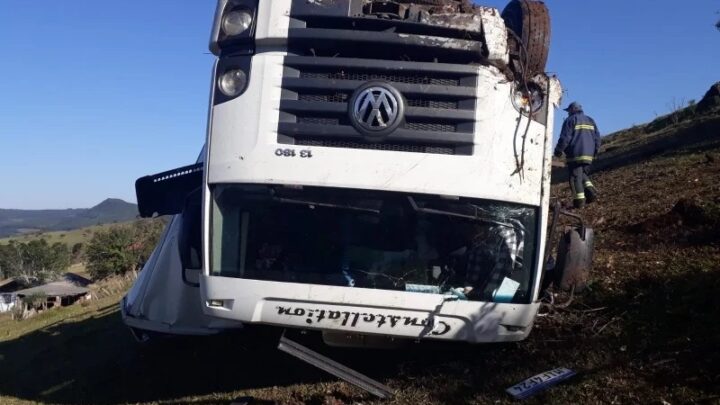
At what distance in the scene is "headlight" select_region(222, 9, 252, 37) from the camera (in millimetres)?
4891

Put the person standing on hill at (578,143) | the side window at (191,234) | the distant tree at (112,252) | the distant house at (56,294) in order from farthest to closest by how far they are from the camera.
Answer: the distant tree at (112,252) < the distant house at (56,294) < the person standing on hill at (578,143) < the side window at (191,234)

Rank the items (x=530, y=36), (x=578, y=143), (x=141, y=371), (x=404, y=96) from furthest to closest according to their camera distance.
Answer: (x=578, y=143) → (x=141, y=371) → (x=530, y=36) → (x=404, y=96)

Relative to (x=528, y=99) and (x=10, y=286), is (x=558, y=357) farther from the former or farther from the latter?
(x=10, y=286)

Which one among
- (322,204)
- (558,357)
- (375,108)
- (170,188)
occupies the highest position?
(375,108)

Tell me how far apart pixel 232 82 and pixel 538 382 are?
2.87m

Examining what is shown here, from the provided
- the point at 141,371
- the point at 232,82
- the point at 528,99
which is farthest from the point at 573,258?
the point at 141,371

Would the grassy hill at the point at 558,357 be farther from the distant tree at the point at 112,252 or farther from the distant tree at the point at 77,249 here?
the distant tree at the point at 77,249

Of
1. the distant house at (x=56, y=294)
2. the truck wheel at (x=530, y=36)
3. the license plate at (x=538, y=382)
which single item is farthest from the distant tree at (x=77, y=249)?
the license plate at (x=538, y=382)

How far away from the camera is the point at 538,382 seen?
483 cm

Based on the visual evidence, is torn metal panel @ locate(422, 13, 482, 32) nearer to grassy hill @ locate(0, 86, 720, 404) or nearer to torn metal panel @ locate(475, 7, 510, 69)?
torn metal panel @ locate(475, 7, 510, 69)

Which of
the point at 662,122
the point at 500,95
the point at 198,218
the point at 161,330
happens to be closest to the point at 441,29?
the point at 500,95

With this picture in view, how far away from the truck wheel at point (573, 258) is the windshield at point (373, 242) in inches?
8.7

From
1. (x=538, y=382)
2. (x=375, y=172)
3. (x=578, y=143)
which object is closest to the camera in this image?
(x=375, y=172)

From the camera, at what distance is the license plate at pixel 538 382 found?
4.73 meters
